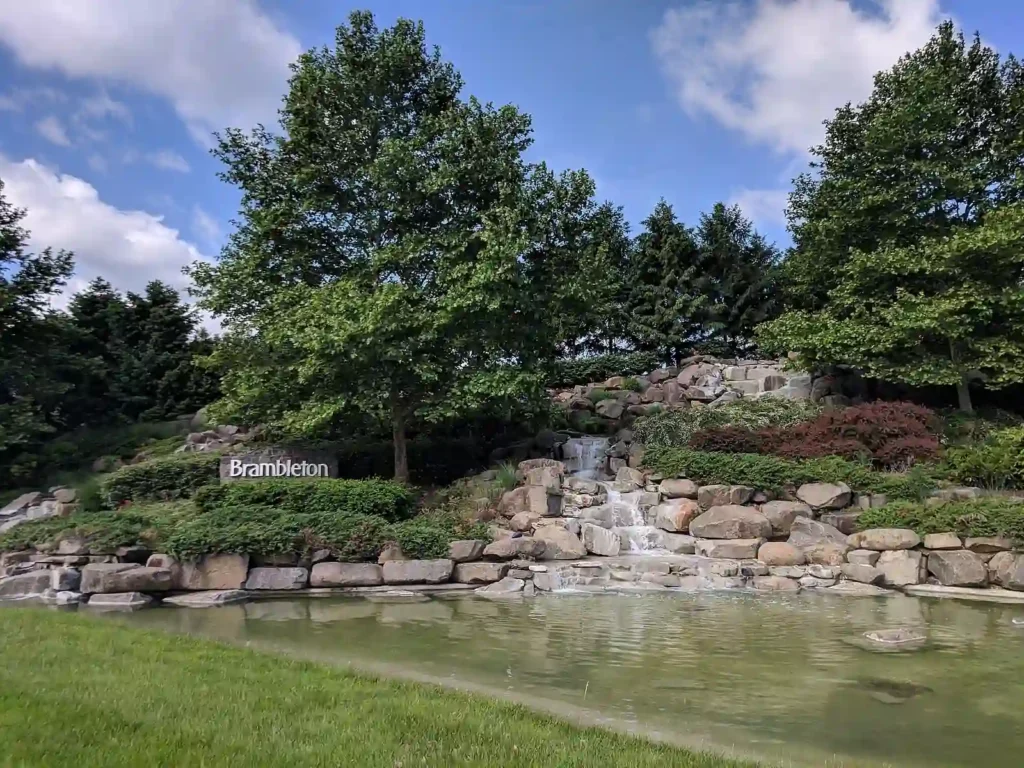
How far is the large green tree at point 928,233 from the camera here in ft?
51.8

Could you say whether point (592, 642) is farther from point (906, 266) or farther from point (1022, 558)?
point (906, 266)

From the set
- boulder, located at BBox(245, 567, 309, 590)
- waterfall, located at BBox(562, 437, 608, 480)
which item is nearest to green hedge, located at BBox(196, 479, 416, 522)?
boulder, located at BBox(245, 567, 309, 590)

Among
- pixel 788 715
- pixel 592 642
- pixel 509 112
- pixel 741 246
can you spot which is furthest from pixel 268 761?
pixel 741 246

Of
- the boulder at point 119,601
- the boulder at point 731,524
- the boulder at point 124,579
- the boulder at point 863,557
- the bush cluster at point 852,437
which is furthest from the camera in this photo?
the bush cluster at point 852,437

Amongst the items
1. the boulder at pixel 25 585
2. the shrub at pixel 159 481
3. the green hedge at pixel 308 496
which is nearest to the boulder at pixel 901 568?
the green hedge at pixel 308 496

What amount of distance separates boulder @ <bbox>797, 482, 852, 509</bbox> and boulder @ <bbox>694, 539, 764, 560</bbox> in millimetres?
1560

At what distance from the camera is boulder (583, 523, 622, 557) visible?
13008mm

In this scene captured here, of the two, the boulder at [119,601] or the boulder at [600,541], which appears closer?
the boulder at [119,601]

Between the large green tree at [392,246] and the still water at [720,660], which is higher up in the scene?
the large green tree at [392,246]

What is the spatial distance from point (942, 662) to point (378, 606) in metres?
7.14

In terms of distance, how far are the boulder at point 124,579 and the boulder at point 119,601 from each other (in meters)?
0.11

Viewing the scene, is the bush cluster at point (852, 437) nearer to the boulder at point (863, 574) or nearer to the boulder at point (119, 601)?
the boulder at point (863, 574)

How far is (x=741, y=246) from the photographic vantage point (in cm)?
2772

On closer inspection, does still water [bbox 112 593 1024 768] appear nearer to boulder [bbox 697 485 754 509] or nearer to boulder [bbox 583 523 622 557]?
boulder [bbox 583 523 622 557]
